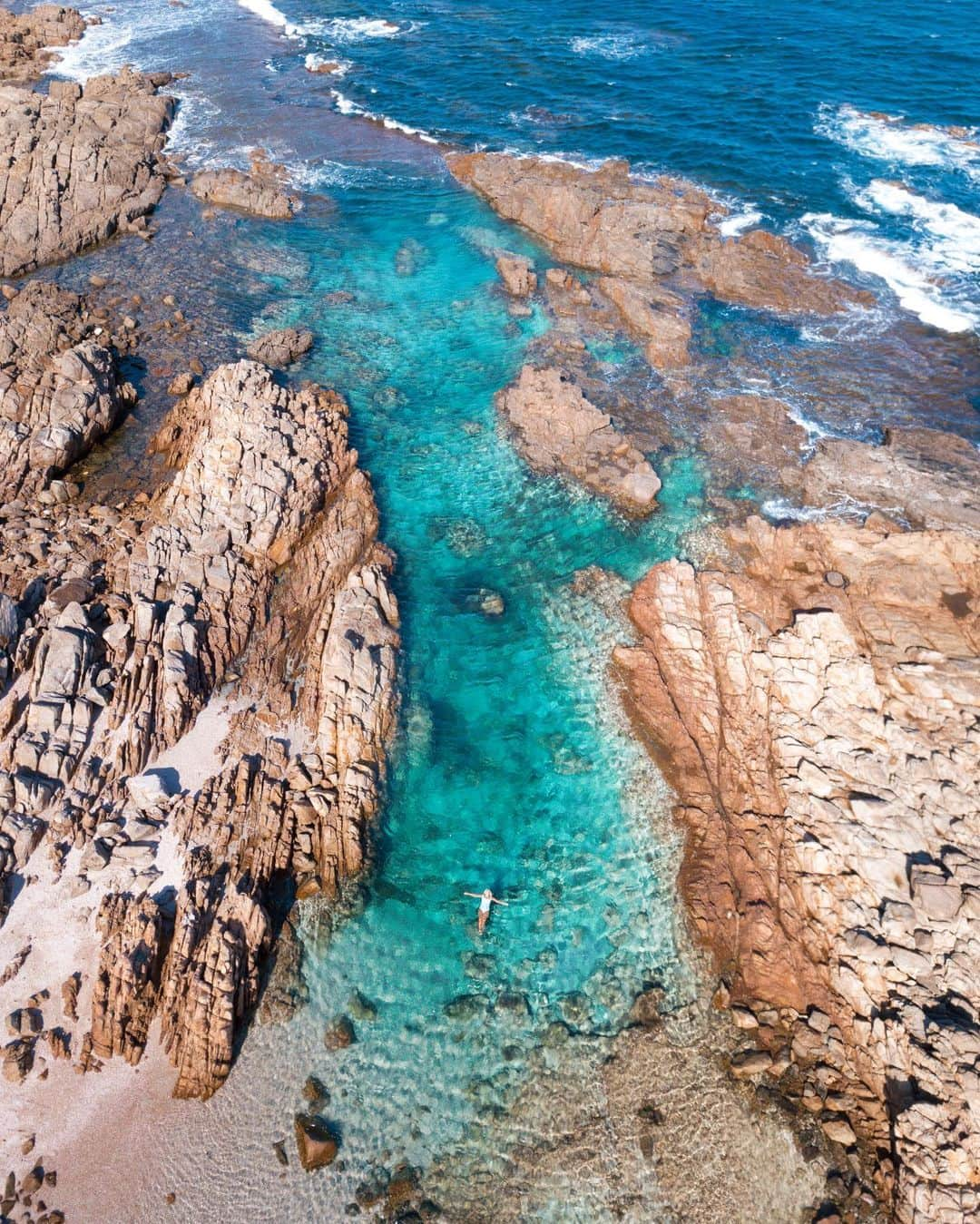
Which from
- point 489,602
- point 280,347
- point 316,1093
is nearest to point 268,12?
point 280,347

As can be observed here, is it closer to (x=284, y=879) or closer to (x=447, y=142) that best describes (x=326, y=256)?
(x=447, y=142)

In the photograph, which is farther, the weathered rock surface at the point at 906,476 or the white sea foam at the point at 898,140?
the white sea foam at the point at 898,140

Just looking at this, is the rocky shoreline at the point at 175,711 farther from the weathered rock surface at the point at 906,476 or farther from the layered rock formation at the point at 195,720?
the weathered rock surface at the point at 906,476

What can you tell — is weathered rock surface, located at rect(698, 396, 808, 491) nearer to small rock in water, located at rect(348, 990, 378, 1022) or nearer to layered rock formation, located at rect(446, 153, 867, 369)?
layered rock formation, located at rect(446, 153, 867, 369)

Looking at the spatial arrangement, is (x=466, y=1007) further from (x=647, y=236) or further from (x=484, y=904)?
(x=647, y=236)

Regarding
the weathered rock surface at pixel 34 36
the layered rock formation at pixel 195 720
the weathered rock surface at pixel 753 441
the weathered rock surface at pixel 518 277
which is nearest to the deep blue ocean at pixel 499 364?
the weathered rock surface at pixel 518 277

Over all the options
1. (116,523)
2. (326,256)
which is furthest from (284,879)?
(326,256)

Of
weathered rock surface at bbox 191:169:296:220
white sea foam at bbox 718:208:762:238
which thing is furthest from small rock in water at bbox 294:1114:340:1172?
weathered rock surface at bbox 191:169:296:220
